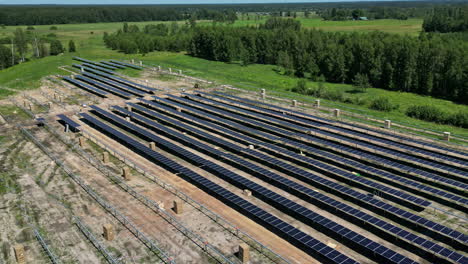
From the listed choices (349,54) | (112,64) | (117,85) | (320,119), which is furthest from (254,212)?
(112,64)

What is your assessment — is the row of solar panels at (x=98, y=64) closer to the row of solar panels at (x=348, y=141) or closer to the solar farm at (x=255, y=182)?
the solar farm at (x=255, y=182)

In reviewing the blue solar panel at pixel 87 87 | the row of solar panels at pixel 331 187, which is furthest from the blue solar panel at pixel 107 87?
the row of solar panels at pixel 331 187

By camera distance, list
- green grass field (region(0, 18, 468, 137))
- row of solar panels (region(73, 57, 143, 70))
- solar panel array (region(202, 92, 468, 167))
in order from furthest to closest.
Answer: row of solar panels (region(73, 57, 143, 70)) < green grass field (region(0, 18, 468, 137)) < solar panel array (region(202, 92, 468, 167))

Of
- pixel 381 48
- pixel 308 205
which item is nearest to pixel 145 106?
pixel 308 205

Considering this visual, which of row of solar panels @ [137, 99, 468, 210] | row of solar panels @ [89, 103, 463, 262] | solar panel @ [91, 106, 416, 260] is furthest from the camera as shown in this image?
row of solar panels @ [137, 99, 468, 210]

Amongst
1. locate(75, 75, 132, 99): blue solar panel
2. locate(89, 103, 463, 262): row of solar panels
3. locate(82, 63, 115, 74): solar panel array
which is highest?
locate(82, 63, 115, 74): solar panel array

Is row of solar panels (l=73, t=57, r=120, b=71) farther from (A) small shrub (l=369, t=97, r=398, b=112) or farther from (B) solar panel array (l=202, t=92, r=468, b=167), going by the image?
(A) small shrub (l=369, t=97, r=398, b=112)

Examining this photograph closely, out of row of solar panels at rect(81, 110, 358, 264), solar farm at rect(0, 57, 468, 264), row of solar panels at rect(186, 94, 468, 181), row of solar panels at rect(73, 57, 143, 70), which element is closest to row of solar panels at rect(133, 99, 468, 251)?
solar farm at rect(0, 57, 468, 264)
